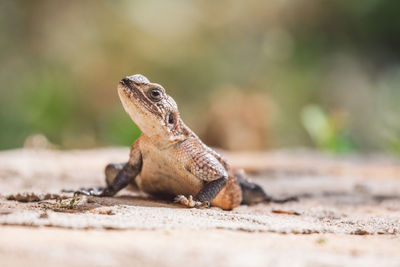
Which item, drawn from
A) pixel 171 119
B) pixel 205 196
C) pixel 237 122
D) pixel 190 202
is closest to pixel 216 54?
pixel 237 122

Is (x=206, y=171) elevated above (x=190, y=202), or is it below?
above

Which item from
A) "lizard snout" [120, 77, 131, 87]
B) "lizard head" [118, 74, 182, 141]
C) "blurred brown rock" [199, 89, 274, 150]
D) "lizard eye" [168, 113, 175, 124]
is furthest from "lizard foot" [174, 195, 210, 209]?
"blurred brown rock" [199, 89, 274, 150]

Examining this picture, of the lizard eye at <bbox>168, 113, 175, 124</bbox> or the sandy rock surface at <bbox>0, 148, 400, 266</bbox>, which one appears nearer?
the sandy rock surface at <bbox>0, 148, 400, 266</bbox>

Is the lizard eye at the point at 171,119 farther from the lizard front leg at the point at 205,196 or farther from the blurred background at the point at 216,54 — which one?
the blurred background at the point at 216,54

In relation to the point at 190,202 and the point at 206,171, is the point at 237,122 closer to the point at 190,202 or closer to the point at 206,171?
the point at 206,171

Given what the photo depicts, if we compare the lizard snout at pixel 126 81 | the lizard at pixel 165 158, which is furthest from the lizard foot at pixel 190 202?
the lizard snout at pixel 126 81

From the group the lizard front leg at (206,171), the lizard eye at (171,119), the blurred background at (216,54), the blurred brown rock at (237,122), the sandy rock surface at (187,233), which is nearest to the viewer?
the sandy rock surface at (187,233)

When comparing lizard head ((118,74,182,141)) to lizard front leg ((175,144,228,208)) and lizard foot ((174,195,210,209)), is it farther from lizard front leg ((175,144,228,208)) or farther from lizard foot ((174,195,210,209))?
lizard foot ((174,195,210,209))
